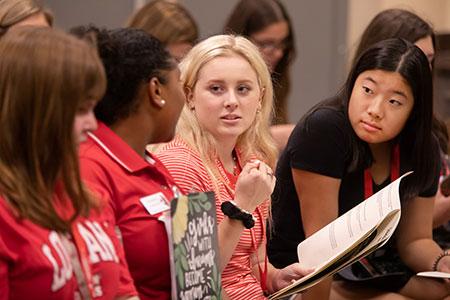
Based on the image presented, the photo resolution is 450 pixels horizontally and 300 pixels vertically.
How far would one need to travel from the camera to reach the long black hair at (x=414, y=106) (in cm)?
300

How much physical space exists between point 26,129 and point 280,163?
→ 4.75 ft

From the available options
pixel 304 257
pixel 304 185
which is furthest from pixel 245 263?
pixel 304 185

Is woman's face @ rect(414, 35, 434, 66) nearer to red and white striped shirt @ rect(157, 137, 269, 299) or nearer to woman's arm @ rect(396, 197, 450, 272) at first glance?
woman's arm @ rect(396, 197, 450, 272)

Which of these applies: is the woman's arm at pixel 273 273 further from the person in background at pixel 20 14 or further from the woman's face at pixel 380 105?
the person in background at pixel 20 14

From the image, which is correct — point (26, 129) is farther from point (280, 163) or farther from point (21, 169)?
point (280, 163)

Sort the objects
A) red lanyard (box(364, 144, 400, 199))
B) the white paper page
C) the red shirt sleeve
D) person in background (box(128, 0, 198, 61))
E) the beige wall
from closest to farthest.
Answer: the red shirt sleeve, the white paper page, red lanyard (box(364, 144, 400, 199)), person in background (box(128, 0, 198, 61)), the beige wall

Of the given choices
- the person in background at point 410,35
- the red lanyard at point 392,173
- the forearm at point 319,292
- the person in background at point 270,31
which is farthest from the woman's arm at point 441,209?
the person in background at point 270,31

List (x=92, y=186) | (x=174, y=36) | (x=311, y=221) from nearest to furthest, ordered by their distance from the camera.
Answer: (x=92, y=186) → (x=311, y=221) → (x=174, y=36)

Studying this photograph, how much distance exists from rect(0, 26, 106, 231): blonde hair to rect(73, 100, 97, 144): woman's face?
21 mm

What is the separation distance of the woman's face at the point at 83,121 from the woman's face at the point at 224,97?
904 mm

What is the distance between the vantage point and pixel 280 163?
315 cm

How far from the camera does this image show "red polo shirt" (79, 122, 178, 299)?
214cm

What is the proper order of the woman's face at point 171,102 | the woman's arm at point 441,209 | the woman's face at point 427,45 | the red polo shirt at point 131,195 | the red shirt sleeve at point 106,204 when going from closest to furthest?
the red shirt sleeve at point 106,204, the red polo shirt at point 131,195, the woman's face at point 171,102, the woman's arm at point 441,209, the woman's face at point 427,45

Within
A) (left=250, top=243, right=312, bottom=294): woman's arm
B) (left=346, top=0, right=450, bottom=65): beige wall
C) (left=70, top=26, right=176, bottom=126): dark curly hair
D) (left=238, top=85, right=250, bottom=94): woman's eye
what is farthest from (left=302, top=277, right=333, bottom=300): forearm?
(left=346, top=0, right=450, bottom=65): beige wall
